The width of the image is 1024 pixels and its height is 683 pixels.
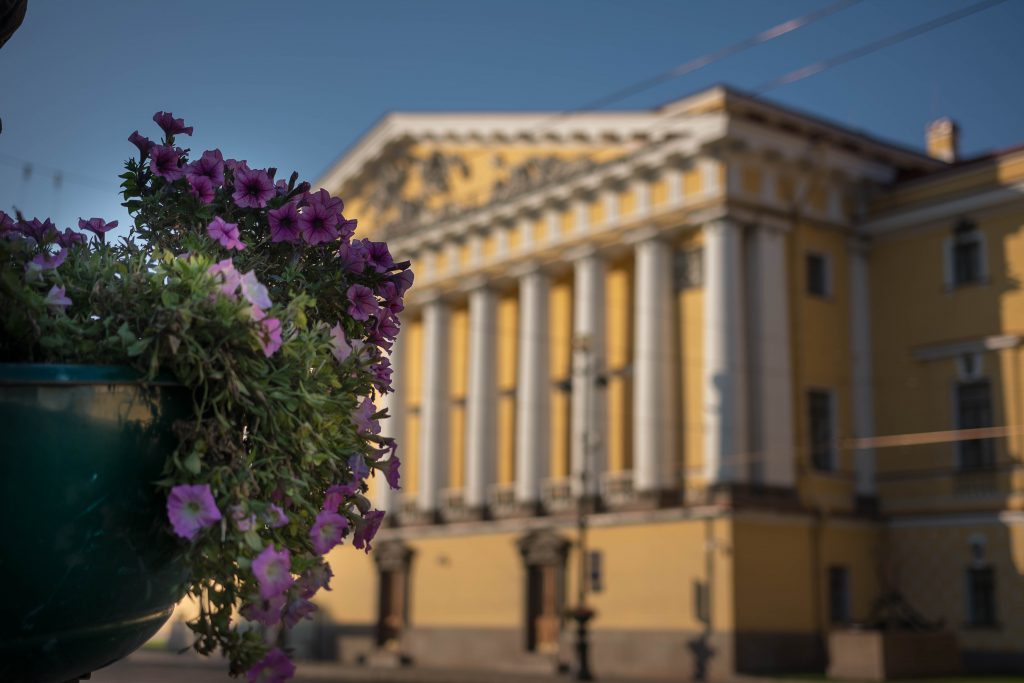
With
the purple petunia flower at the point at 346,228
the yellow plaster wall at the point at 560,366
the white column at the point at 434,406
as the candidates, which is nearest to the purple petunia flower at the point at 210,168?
the purple petunia flower at the point at 346,228

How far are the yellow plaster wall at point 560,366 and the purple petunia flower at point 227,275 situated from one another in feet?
112

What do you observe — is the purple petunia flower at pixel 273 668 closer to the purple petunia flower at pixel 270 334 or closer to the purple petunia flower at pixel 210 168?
the purple petunia flower at pixel 270 334

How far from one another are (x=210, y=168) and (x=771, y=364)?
29.8m

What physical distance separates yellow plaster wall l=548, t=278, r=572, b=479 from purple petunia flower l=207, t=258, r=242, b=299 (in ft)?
112

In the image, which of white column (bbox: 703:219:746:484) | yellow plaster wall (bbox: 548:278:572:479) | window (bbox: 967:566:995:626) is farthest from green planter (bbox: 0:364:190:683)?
yellow plaster wall (bbox: 548:278:572:479)

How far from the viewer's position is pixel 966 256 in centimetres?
3142

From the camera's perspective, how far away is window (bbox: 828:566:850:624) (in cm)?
3148

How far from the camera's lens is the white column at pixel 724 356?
3041 cm

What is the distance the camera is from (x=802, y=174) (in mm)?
32500

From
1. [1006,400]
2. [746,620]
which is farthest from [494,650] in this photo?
[1006,400]

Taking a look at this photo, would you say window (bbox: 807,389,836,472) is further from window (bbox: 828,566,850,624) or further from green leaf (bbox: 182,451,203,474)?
green leaf (bbox: 182,451,203,474)

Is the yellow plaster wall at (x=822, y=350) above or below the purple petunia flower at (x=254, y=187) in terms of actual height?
above

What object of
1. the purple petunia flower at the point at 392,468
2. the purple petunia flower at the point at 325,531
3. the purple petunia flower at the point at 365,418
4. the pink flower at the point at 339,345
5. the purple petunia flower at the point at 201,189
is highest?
the purple petunia flower at the point at 201,189

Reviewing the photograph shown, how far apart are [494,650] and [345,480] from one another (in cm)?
3376
